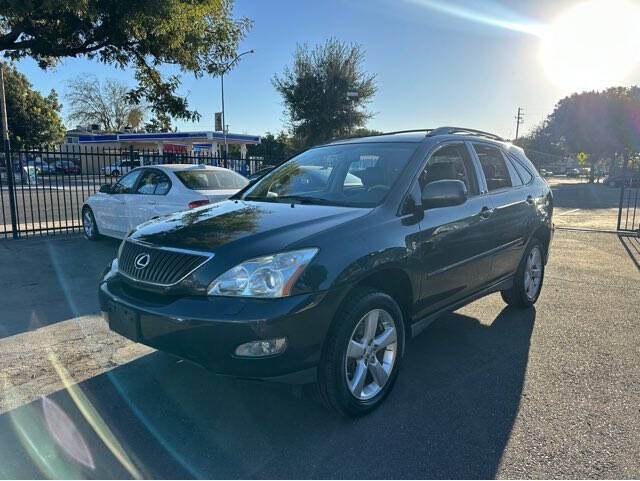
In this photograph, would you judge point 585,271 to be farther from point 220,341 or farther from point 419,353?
point 220,341

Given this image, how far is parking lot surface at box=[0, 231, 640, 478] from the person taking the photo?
2631mm

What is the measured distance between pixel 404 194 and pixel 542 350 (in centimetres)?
198

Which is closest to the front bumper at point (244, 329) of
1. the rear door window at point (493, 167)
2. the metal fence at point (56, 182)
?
the rear door window at point (493, 167)

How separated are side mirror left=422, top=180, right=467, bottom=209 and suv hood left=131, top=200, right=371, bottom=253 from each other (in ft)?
1.61

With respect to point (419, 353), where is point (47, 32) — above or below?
above

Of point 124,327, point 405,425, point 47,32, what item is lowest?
point 405,425

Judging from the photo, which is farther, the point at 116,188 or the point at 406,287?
the point at 116,188

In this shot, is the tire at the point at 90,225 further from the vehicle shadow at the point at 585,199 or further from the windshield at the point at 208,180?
the vehicle shadow at the point at 585,199

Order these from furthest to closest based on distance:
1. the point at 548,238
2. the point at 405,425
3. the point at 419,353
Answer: the point at 548,238 → the point at 419,353 → the point at 405,425

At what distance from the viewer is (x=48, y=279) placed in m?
6.50

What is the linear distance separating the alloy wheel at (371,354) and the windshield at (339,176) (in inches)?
33.2

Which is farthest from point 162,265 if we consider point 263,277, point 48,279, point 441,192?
point 48,279

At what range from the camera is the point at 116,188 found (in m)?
8.91

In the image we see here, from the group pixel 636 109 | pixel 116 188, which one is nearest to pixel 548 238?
pixel 116 188
